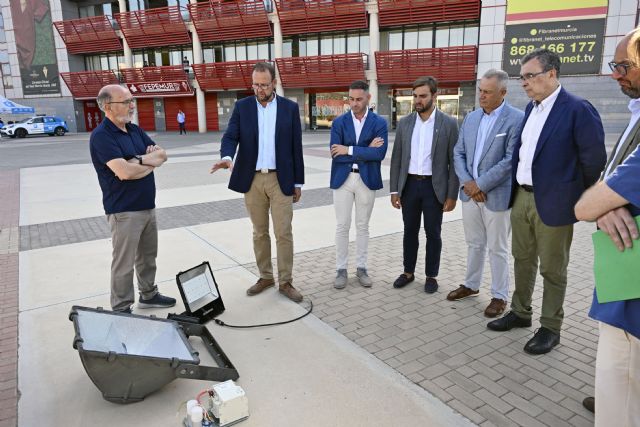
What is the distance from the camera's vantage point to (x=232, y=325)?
3854 millimetres

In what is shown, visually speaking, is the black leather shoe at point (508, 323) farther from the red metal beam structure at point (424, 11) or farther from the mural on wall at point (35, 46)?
the mural on wall at point (35, 46)

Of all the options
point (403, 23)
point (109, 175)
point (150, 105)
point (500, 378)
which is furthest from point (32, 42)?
point (500, 378)

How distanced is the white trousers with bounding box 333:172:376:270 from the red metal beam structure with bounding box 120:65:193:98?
3132cm

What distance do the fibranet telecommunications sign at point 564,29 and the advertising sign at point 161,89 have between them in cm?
2189

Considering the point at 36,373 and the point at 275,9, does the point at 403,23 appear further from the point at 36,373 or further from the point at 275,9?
the point at 36,373

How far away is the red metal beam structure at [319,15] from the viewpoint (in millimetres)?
27719

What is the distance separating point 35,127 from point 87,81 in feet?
17.6

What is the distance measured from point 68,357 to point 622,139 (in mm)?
3746

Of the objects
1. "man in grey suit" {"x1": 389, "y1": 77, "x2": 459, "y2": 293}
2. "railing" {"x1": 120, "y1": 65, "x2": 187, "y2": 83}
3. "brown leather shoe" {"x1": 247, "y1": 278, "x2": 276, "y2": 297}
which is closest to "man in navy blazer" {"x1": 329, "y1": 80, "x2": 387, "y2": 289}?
"man in grey suit" {"x1": 389, "y1": 77, "x2": 459, "y2": 293}

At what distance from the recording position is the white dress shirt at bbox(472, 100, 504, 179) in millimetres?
→ 3931

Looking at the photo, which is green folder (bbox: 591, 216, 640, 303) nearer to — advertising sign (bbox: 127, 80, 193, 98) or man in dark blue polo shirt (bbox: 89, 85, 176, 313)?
man in dark blue polo shirt (bbox: 89, 85, 176, 313)

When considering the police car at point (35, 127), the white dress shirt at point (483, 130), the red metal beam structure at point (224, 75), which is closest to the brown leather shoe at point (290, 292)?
the white dress shirt at point (483, 130)

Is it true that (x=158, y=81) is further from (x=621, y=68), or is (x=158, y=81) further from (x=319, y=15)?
(x=621, y=68)

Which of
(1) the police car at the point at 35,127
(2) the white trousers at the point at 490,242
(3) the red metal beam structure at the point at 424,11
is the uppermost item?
(3) the red metal beam structure at the point at 424,11
